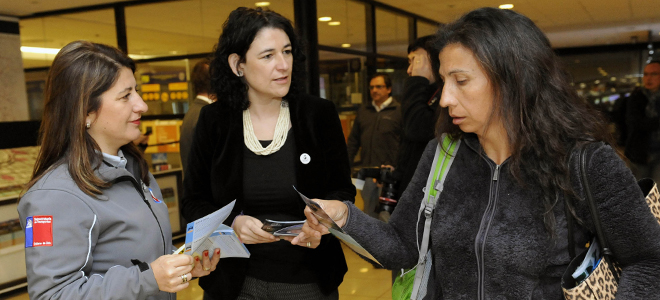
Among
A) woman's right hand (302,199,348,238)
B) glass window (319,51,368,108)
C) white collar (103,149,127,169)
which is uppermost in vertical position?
glass window (319,51,368,108)

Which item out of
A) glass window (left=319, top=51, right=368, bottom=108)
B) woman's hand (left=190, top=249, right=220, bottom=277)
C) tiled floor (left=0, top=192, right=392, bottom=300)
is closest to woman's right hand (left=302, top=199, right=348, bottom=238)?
woman's hand (left=190, top=249, right=220, bottom=277)

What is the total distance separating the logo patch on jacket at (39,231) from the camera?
131 centimetres

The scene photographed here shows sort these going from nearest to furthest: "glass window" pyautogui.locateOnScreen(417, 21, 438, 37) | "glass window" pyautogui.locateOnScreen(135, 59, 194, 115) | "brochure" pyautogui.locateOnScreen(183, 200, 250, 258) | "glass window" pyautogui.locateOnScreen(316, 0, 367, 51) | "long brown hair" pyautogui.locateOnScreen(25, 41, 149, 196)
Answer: "brochure" pyautogui.locateOnScreen(183, 200, 250, 258) < "long brown hair" pyautogui.locateOnScreen(25, 41, 149, 196) < "glass window" pyautogui.locateOnScreen(316, 0, 367, 51) < "glass window" pyautogui.locateOnScreen(135, 59, 194, 115) < "glass window" pyautogui.locateOnScreen(417, 21, 438, 37)

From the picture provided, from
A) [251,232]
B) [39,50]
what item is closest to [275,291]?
[251,232]

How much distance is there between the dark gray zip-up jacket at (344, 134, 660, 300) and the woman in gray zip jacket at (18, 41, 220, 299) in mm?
618

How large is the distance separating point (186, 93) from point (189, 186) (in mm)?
4790

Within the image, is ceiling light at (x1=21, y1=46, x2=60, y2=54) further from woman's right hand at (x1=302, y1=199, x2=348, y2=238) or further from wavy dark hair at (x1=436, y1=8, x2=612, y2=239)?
wavy dark hair at (x1=436, y1=8, x2=612, y2=239)

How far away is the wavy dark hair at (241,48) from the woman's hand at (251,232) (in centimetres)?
50

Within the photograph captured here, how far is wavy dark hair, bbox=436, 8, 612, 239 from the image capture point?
1334 millimetres

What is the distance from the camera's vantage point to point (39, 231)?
131cm

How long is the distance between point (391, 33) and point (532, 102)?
6.62m

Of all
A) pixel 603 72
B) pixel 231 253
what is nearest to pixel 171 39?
pixel 231 253

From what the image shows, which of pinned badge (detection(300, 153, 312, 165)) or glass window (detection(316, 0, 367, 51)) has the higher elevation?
glass window (detection(316, 0, 367, 51))

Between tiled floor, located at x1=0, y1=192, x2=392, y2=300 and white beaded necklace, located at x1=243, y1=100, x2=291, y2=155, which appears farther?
tiled floor, located at x1=0, y1=192, x2=392, y2=300
